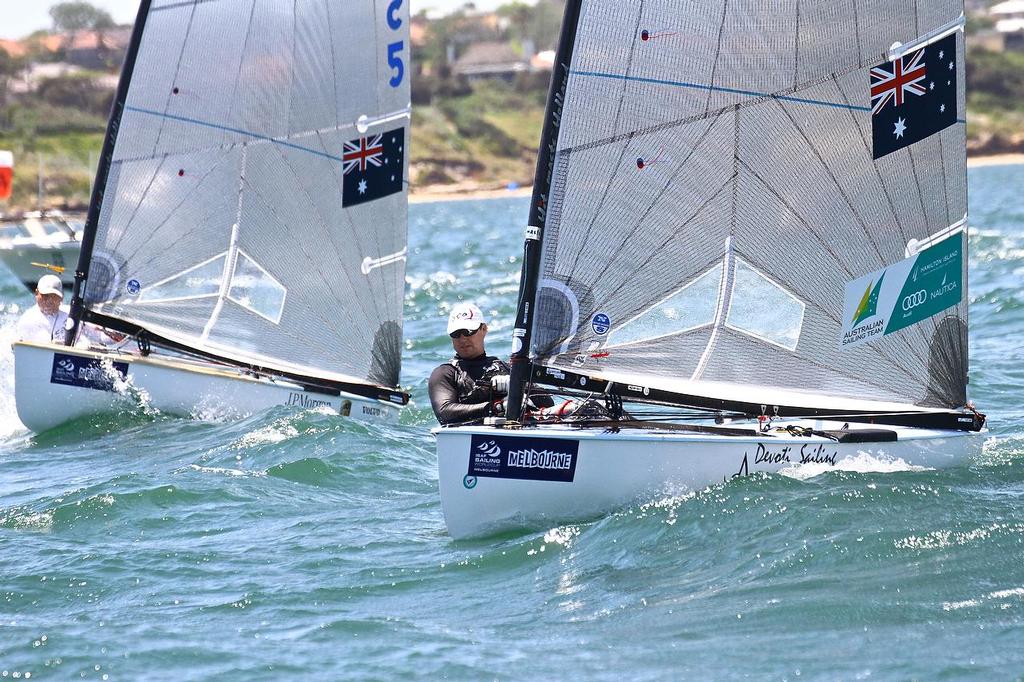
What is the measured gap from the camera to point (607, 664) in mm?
5457

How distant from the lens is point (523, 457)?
7145 mm

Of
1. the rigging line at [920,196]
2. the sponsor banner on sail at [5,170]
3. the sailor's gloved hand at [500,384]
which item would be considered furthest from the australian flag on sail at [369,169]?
the sponsor banner on sail at [5,170]

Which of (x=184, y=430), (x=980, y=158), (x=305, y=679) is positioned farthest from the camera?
(x=980, y=158)

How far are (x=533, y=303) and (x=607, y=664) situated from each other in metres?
2.52

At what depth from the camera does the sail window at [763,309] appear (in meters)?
7.66

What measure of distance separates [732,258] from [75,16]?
6342 centimetres

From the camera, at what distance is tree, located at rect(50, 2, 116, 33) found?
6366cm

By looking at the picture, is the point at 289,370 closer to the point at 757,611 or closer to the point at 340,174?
the point at 340,174

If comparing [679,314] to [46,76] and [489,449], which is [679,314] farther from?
[46,76]

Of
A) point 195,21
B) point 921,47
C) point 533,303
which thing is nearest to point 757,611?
point 533,303

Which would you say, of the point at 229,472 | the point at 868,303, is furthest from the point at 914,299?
the point at 229,472

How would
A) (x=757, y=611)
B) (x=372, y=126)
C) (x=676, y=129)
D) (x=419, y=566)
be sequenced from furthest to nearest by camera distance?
(x=372, y=126), (x=676, y=129), (x=419, y=566), (x=757, y=611)

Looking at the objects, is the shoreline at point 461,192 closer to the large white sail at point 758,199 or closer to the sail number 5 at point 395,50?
the sail number 5 at point 395,50

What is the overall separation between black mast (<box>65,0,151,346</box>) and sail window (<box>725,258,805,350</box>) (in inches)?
235
